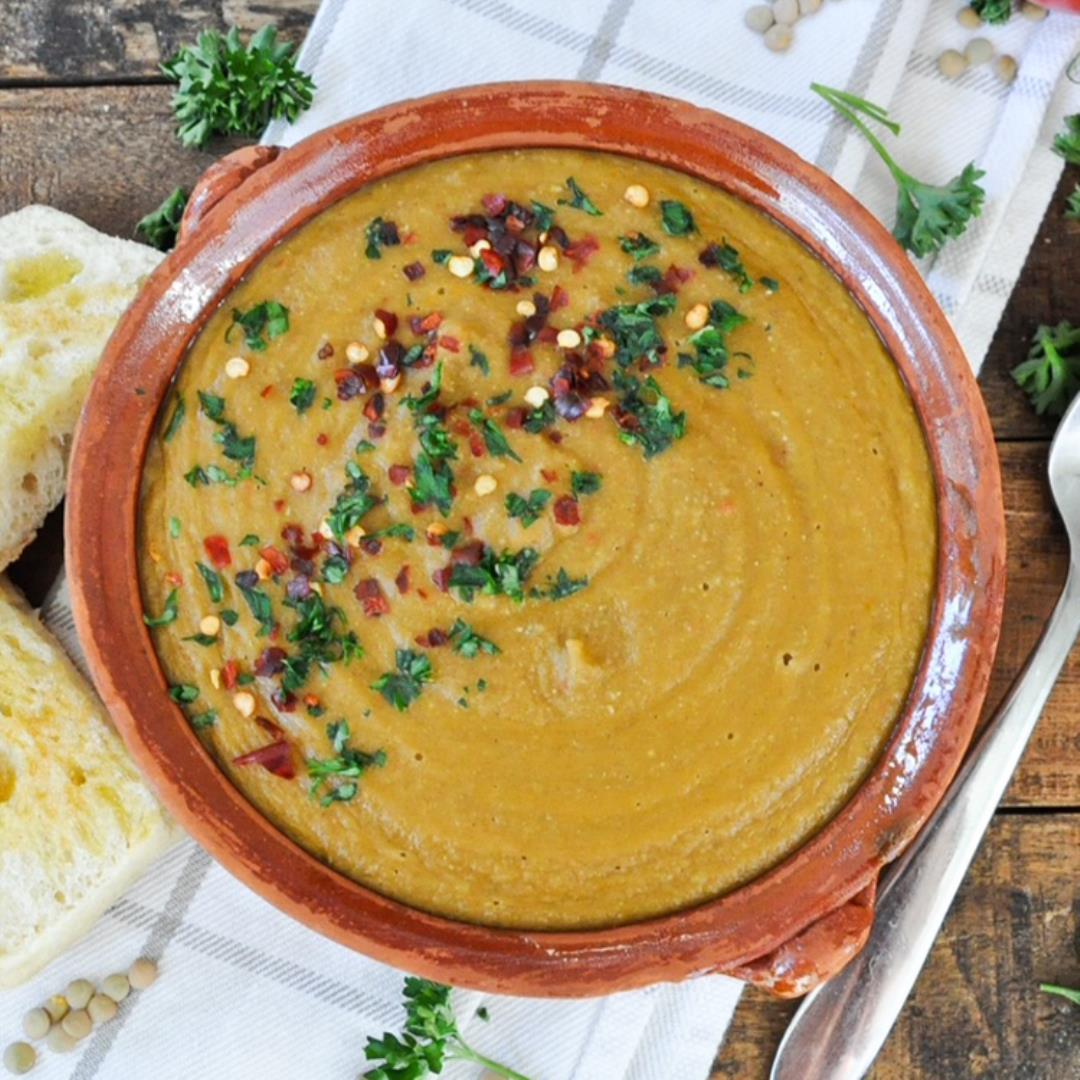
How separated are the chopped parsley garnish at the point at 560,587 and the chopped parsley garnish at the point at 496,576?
0.03 meters

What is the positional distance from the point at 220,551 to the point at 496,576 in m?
0.47

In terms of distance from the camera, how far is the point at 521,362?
2492mm

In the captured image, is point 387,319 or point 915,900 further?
point 915,900

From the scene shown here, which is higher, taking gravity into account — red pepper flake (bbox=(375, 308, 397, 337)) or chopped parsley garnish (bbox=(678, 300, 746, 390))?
chopped parsley garnish (bbox=(678, 300, 746, 390))

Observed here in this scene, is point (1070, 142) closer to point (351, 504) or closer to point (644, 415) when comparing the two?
point (644, 415)

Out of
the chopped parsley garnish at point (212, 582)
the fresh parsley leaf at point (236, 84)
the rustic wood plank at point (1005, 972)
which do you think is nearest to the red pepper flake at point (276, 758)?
the chopped parsley garnish at point (212, 582)

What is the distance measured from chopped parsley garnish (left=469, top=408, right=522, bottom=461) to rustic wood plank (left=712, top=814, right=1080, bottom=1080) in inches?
57.6

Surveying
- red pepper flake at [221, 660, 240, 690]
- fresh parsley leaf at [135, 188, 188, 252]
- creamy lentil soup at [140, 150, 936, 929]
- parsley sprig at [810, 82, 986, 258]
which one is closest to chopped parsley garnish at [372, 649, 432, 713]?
creamy lentil soup at [140, 150, 936, 929]

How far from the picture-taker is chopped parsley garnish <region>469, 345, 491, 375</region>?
2.50 m

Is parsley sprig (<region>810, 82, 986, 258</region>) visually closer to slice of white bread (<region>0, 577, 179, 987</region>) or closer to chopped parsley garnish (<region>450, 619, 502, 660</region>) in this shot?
chopped parsley garnish (<region>450, 619, 502, 660</region>)

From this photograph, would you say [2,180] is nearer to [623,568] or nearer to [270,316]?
[270,316]

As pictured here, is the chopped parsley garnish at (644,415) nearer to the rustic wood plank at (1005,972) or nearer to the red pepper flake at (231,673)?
the red pepper flake at (231,673)

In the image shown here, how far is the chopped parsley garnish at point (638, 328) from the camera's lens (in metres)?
2.48

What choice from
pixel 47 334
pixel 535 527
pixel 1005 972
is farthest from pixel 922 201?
pixel 47 334
